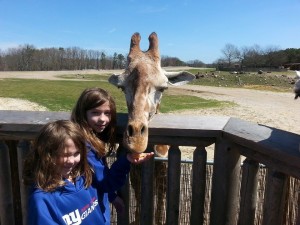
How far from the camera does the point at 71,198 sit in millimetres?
2320

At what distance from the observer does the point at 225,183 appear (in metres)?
2.67

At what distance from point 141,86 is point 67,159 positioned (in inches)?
42.1

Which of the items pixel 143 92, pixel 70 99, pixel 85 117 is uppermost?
pixel 143 92

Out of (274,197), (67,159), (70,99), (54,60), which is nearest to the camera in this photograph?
(274,197)

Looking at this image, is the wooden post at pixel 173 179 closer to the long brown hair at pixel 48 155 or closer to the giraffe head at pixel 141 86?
the giraffe head at pixel 141 86

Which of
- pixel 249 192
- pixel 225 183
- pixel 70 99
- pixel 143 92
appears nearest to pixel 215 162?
pixel 225 183

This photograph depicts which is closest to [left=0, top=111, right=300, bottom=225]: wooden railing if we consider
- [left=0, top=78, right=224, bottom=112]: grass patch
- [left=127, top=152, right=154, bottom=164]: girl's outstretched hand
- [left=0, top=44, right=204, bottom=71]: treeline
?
[left=127, top=152, right=154, bottom=164]: girl's outstretched hand

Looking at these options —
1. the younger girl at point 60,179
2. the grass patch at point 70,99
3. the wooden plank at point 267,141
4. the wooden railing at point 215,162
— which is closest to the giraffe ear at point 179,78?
the wooden railing at point 215,162

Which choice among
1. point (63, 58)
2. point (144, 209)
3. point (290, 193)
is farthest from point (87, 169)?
point (63, 58)

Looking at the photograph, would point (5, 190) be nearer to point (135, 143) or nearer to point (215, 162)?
point (135, 143)

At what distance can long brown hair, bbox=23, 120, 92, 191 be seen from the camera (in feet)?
7.25

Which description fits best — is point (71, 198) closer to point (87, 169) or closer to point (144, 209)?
point (87, 169)

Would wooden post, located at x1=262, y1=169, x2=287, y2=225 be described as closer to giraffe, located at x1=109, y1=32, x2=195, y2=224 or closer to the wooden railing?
the wooden railing

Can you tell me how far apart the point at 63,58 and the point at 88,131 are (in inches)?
5935
